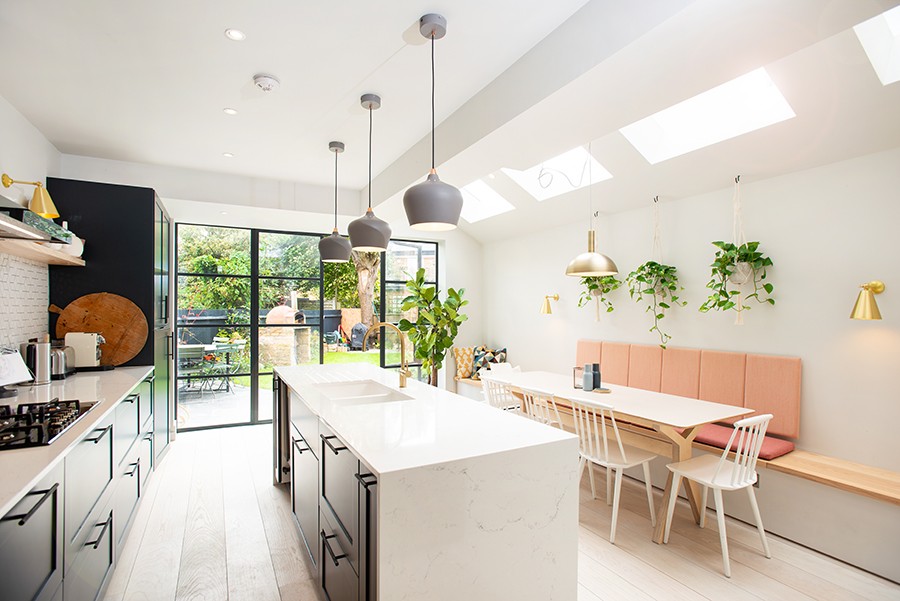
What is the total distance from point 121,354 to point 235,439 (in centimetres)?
170

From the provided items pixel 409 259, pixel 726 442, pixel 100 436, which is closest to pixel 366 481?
pixel 100 436

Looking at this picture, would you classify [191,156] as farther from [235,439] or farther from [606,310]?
[606,310]

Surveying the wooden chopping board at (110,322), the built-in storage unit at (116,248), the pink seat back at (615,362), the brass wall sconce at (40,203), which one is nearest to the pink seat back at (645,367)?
the pink seat back at (615,362)

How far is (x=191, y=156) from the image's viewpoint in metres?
3.97

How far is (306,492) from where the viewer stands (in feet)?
7.99

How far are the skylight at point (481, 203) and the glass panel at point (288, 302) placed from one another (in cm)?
215

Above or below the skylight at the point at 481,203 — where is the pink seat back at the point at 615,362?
below

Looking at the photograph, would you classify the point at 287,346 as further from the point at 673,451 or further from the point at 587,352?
the point at 673,451

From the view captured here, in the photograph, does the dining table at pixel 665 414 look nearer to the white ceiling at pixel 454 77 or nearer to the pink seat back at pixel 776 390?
the pink seat back at pixel 776 390

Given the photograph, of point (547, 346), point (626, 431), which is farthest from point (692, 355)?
point (547, 346)

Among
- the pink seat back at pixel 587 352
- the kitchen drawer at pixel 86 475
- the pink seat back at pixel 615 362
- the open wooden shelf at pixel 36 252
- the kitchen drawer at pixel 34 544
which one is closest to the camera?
the kitchen drawer at pixel 34 544

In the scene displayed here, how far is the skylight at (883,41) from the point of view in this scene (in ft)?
7.48

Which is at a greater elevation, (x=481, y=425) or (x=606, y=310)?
(x=606, y=310)

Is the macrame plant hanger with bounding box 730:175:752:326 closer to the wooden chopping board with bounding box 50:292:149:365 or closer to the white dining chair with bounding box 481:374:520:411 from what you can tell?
the white dining chair with bounding box 481:374:520:411
